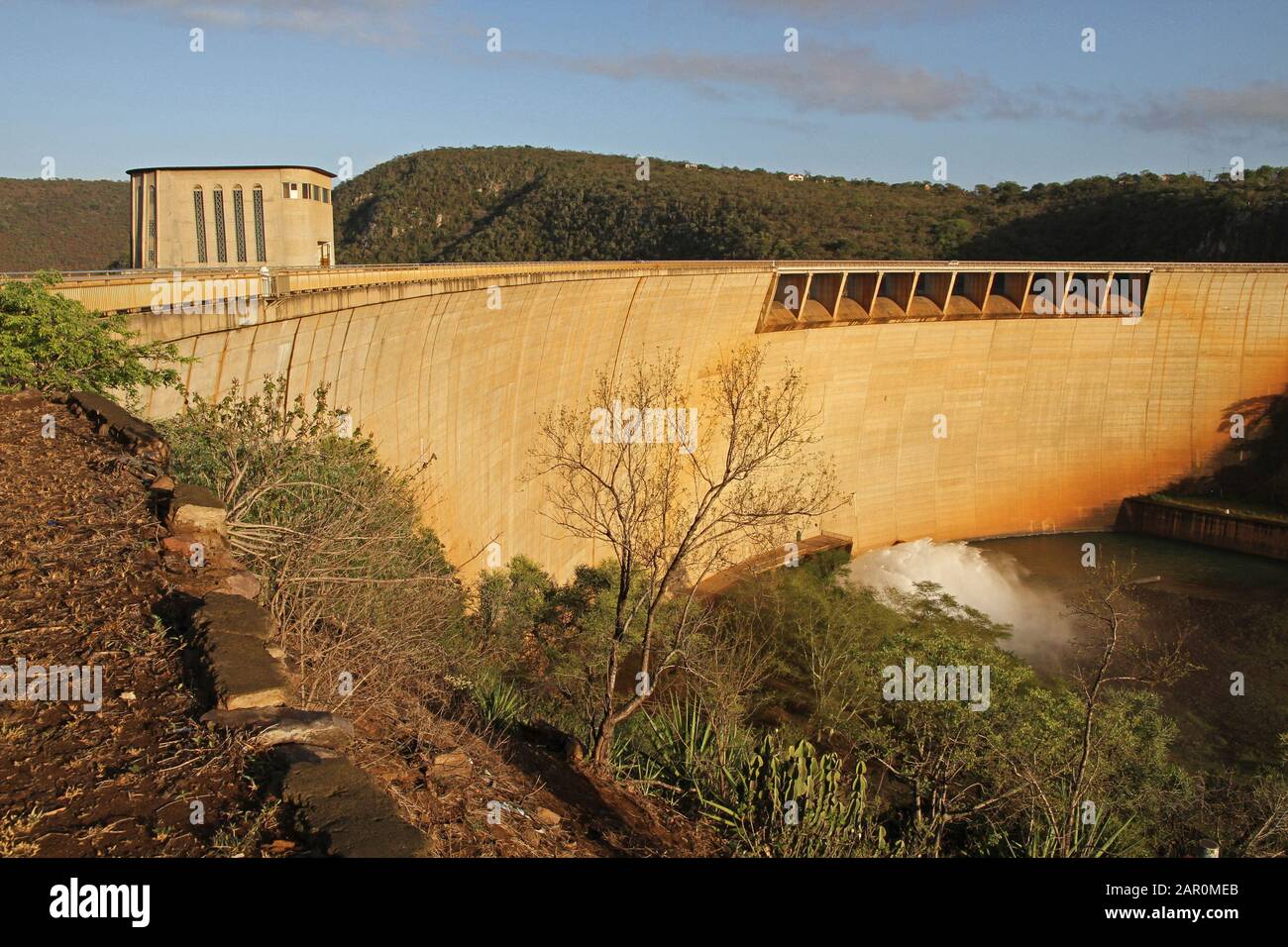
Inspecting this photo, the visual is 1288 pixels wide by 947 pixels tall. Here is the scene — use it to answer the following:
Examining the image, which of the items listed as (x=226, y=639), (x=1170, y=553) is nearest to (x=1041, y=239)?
(x=1170, y=553)

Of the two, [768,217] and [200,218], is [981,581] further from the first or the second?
[768,217]

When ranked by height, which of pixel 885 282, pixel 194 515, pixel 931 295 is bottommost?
pixel 194 515

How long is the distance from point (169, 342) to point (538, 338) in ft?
26.4

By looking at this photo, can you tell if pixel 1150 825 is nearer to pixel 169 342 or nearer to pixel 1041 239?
pixel 169 342

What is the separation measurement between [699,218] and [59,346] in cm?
3664

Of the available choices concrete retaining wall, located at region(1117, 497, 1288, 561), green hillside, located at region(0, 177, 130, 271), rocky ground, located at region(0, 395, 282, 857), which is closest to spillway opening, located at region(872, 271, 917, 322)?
concrete retaining wall, located at region(1117, 497, 1288, 561)

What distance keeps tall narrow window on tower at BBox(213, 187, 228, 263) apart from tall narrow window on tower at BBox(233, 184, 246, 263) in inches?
10.5

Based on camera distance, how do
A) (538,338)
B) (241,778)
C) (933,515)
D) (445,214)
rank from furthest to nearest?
(445,214)
(933,515)
(538,338)
(241,778)

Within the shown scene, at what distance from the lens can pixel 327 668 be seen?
235 inches

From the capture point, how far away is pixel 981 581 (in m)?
27.0

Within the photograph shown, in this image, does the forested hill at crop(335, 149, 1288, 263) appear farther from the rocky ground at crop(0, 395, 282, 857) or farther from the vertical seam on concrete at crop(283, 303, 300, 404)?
the rocky ground at crop(0, 395, 282, 857)

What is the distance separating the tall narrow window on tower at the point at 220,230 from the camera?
66.7ft

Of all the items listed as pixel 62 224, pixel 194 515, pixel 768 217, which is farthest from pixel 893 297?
pixel 62 224
